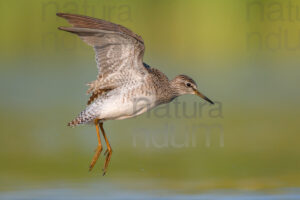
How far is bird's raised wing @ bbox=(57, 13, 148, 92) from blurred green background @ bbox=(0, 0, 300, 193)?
1665 mm

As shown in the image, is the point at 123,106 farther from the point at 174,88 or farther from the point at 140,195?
the point at 140,195

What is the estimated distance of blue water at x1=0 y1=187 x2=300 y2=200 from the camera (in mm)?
8867

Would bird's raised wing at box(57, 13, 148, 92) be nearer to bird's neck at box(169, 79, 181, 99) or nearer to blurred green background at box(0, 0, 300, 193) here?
bird's neck at box(169, 79, 181, 99)

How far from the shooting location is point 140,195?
9.04m

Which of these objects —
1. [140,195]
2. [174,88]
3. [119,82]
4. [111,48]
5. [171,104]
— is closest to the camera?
[111,48]

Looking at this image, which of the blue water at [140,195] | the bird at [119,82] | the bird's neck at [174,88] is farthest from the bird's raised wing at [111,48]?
the blue water at [140,195]

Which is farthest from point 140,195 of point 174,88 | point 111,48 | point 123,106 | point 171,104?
point 171,104

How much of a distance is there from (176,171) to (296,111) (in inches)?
167

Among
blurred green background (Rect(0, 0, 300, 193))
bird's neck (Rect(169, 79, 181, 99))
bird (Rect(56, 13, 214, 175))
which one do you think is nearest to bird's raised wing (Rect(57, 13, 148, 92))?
bird (Rect(56, 13, 214, 175))

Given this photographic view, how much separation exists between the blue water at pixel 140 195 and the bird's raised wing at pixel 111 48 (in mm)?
1442

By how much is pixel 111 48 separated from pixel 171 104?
552cm

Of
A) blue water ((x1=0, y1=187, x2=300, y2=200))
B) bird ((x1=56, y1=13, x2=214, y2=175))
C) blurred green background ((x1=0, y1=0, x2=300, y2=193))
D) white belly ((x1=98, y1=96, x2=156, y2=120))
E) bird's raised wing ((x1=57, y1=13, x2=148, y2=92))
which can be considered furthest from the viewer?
blurred green background ((x1=0, y1=0, x2=300, y2=193))

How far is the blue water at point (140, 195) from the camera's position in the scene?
8867 mm

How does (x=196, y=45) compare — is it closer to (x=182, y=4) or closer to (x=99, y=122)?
(x=182, y=4)
